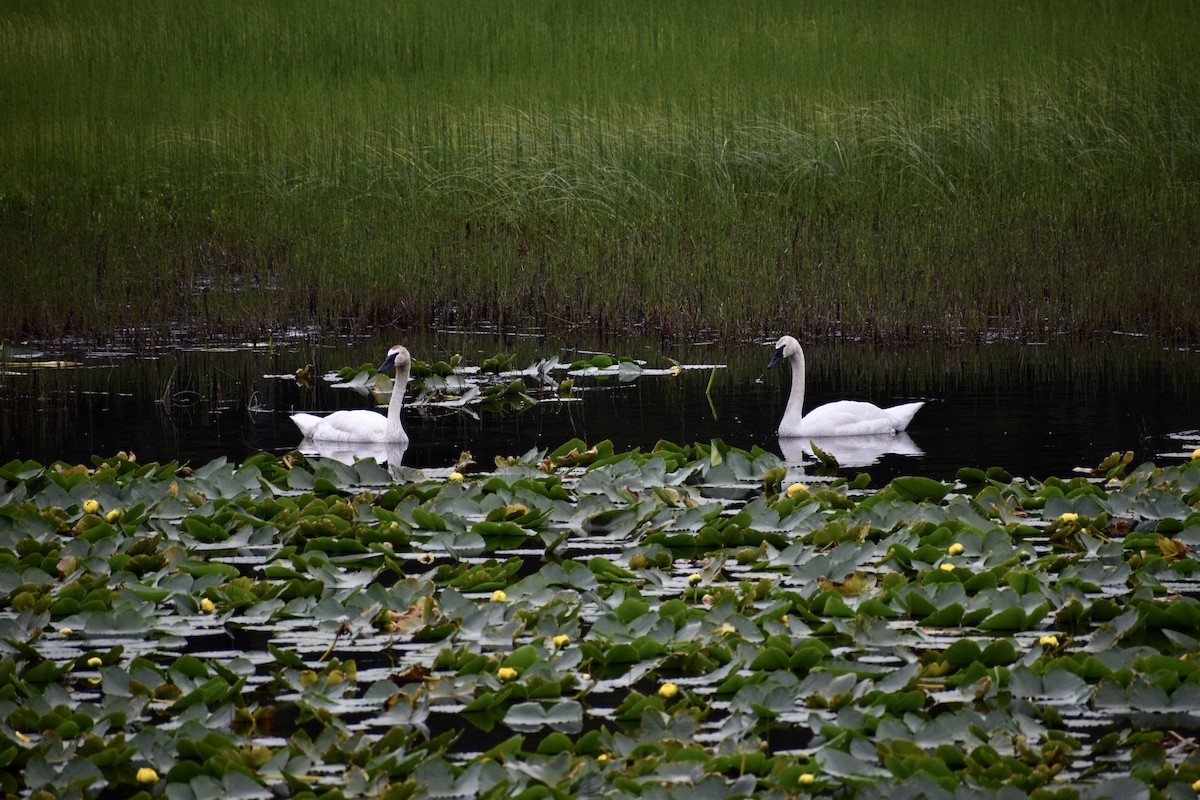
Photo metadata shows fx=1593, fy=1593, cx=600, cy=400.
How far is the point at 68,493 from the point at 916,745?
4371 millimetres

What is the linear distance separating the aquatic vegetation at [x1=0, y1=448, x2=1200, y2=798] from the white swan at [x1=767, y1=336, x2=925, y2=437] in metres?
1.69

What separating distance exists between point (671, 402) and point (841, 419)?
4.87 ft

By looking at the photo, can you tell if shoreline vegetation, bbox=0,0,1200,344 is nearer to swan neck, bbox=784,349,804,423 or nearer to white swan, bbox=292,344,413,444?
swan neck, bbox=784,349,804,423

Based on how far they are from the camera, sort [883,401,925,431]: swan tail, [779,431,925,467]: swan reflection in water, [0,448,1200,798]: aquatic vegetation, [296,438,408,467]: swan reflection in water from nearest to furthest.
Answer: [0,448,1200,798]: aquatic vegetation, [779,431,925,467]: swan reflection in water, [296,438,408,467]: swan reflection in water, [883,401,925,431]: swan tail

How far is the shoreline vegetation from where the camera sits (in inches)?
536

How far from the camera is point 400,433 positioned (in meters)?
9.20

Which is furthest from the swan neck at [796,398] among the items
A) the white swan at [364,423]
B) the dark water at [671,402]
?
the white swan at [364,423]

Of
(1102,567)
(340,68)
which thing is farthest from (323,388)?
(340,68)

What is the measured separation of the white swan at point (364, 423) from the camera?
9.18 m

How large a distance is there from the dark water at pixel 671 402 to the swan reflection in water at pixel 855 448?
0.03m

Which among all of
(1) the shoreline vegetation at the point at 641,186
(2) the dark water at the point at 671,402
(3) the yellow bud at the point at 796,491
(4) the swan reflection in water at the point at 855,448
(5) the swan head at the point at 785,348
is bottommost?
(4) the swan reflection in water at the point at 855,448

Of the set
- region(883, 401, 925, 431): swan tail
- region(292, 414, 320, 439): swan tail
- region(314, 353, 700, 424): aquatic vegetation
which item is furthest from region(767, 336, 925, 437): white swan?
region(292, 414, 320, 439): swan tail

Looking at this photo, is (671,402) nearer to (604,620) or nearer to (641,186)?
(604,620)

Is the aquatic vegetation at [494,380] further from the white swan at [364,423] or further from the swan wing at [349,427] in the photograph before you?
the swan wing at [349,427]
